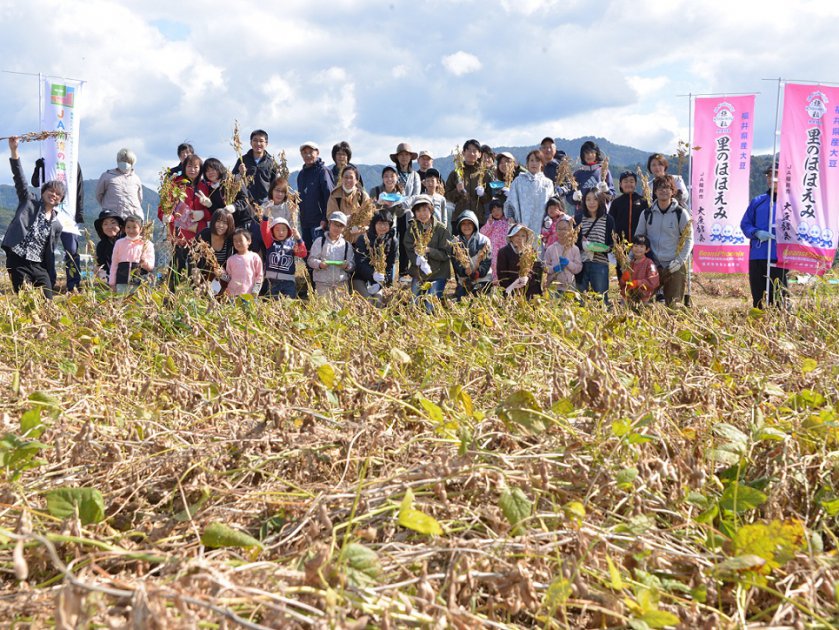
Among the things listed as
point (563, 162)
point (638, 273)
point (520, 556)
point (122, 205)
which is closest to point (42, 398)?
point (520, 556)

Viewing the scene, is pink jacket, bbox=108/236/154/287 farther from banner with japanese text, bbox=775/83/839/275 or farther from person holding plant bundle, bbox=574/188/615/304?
banner with japanese text, bbox=775/83/839/275

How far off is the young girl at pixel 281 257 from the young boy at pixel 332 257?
0.16 meters

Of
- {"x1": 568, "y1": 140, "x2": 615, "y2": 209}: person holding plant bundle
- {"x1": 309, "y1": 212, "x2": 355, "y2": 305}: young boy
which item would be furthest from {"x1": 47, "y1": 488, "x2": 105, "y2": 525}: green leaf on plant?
{"x1": 568, "y1": 140, "x2": 615, "y2": 209}: person holding plant bundle

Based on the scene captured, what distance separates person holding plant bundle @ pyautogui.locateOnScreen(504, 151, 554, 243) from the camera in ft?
27.7

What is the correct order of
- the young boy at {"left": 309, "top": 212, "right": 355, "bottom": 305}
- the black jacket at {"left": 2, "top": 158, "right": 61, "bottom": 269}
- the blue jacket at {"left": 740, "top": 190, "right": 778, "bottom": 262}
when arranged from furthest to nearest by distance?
the blue jacket at {"left": 740, "top": 190, "right": 778, "bottom": 262}
the young boy at {"left": 309, "top": 212, "right": 355, "bottom": 305}
the black jacket at {"left": 2, "top": 158, "right": 61, "bottom": 269}

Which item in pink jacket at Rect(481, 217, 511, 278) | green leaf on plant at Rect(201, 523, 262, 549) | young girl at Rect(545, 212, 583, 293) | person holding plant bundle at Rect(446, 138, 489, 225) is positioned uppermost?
person holding plant bundle at Rect(446, 138, 489, 225)

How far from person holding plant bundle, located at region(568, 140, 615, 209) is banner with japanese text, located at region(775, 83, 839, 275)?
1.83 m

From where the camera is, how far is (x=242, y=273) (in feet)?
22.6

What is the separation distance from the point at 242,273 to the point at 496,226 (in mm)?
3003

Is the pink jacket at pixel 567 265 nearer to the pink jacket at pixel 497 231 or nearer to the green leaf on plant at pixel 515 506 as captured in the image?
the pink jacket at pixel 497 231

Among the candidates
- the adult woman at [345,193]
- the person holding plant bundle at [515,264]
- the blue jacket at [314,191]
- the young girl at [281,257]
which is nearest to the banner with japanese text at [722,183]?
the person holding plant bundle at [515,264]

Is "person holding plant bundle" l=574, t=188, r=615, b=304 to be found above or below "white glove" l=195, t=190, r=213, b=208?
below

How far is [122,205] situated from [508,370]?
20.9 feet

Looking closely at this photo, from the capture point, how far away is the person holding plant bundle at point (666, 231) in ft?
24.8
